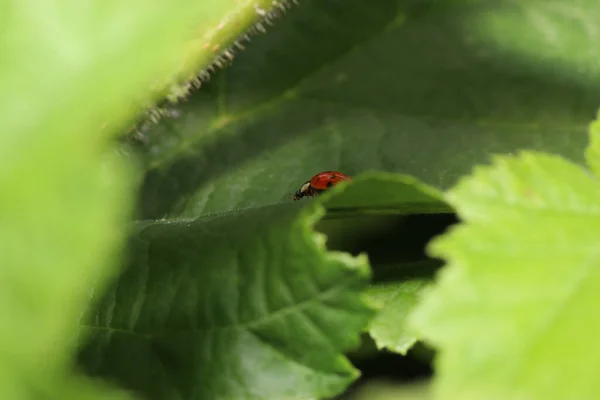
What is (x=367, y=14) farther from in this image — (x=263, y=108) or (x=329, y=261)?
(x=329, y=261)

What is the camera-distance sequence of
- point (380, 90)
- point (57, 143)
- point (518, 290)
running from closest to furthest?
1. point (57, 143)
2. point (518, 290)
3. point (380, 90)

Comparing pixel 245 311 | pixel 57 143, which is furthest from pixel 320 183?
pixel 57 143

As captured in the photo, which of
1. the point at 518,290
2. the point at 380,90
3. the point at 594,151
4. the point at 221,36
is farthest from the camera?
the point at 380,90

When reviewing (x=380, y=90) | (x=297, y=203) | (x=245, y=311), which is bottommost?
(x=245, y=311)

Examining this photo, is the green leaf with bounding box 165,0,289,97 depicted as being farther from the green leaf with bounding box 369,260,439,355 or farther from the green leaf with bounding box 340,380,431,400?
the green leaf with bounding box 340,380,431,400

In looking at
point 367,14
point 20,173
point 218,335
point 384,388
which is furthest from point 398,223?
point 20,173

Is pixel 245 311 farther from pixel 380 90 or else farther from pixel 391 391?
pixel 380 90

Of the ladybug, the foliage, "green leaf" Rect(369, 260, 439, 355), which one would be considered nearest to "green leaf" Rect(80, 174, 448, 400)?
the foliage
